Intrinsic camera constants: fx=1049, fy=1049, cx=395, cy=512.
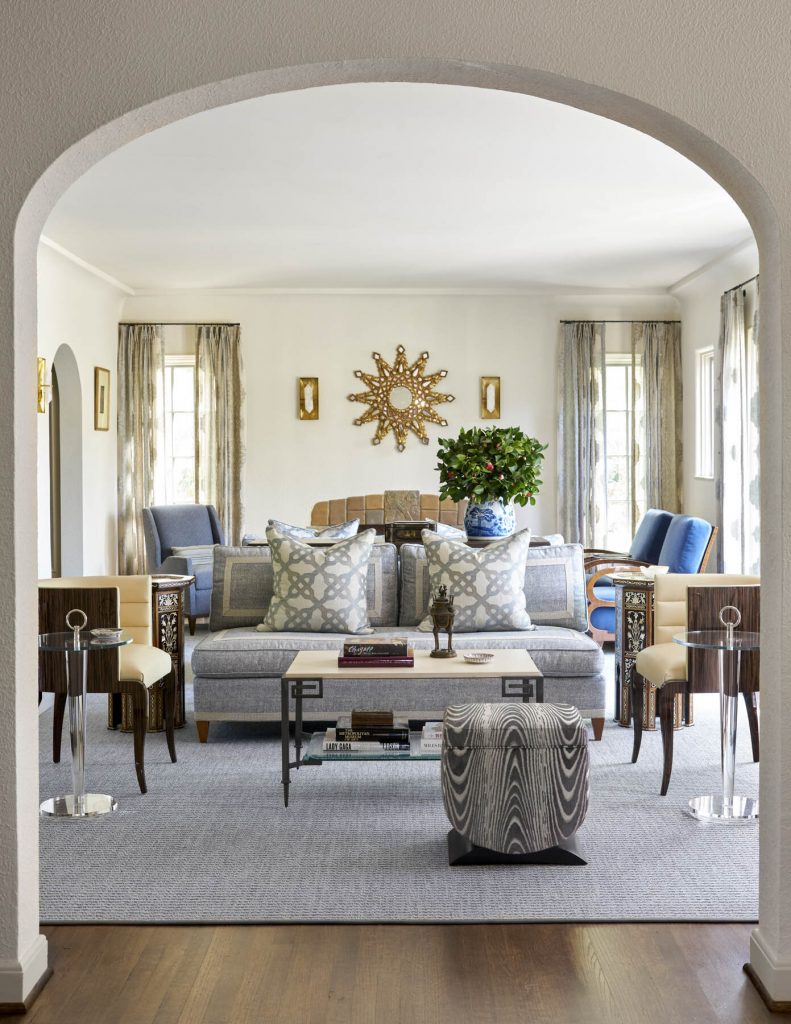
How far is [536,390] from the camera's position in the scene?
9.73 m

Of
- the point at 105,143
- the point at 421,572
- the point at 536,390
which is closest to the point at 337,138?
the point at 421,572

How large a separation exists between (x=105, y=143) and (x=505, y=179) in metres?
3.72

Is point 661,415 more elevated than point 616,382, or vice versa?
point 616,382

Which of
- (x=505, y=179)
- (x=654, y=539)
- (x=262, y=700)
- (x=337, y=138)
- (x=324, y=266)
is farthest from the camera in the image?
(x=324, y=266)

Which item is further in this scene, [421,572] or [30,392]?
[421,572]

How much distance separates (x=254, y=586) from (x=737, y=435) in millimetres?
4110

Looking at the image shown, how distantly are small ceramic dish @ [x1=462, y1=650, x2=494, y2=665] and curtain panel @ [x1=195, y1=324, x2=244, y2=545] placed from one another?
5.60 m

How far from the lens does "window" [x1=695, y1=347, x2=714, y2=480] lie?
29.4ft

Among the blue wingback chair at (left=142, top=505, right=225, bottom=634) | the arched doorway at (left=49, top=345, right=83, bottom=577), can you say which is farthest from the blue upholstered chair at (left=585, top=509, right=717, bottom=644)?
the arched doorway at (left=49, top=345, right=83, bottom=577)

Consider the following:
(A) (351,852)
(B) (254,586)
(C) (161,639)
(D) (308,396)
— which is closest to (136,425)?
(D) (308,396)

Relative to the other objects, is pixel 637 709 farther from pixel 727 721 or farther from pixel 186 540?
pixel 186 540

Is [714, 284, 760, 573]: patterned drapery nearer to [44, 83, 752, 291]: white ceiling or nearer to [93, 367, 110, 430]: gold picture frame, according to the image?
[44, 83, 752, 291]: white ceiling

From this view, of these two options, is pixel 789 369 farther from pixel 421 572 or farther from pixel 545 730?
pixel 421 572

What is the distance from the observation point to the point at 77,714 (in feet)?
12.7
